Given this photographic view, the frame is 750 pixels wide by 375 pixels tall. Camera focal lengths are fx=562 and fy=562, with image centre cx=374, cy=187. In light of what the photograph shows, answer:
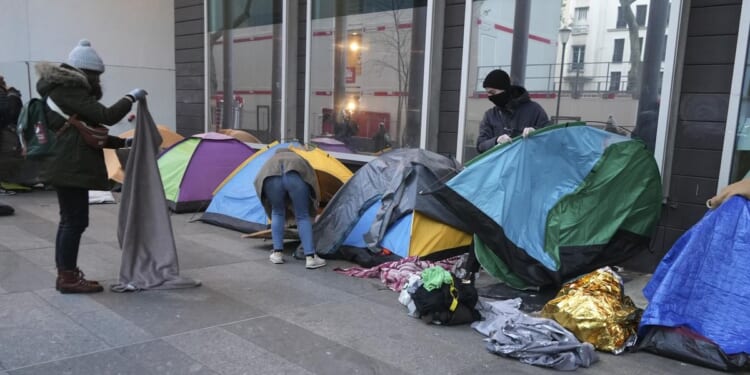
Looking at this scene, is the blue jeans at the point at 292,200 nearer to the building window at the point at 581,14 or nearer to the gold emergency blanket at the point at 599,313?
the gold emergency blanket at the point at 599,313

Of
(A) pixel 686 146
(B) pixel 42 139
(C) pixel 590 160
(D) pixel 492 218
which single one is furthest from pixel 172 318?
(A) pixel 686 146

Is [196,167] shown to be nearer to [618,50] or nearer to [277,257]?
[277,257]

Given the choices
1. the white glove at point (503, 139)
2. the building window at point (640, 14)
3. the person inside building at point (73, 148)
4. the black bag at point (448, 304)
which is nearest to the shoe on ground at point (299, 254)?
the black bag at point (448, 304)

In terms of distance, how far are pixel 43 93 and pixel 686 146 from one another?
17.9 feet

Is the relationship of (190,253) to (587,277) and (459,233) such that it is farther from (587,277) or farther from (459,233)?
(587,277)

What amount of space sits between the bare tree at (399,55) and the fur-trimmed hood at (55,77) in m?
4.41

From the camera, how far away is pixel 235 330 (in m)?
3.74

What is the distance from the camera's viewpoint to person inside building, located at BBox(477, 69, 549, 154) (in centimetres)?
500

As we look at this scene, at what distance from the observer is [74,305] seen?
4.04 meters

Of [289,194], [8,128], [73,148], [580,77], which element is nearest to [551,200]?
[580,77]

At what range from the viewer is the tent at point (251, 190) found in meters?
6.60

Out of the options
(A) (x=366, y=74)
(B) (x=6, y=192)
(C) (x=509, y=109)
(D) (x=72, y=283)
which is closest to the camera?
(D) (x=72, y=283)

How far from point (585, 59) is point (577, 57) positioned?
110 mm

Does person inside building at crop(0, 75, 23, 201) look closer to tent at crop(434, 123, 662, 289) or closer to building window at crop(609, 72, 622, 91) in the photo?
tent at crop(434, 123, 662, 289)
